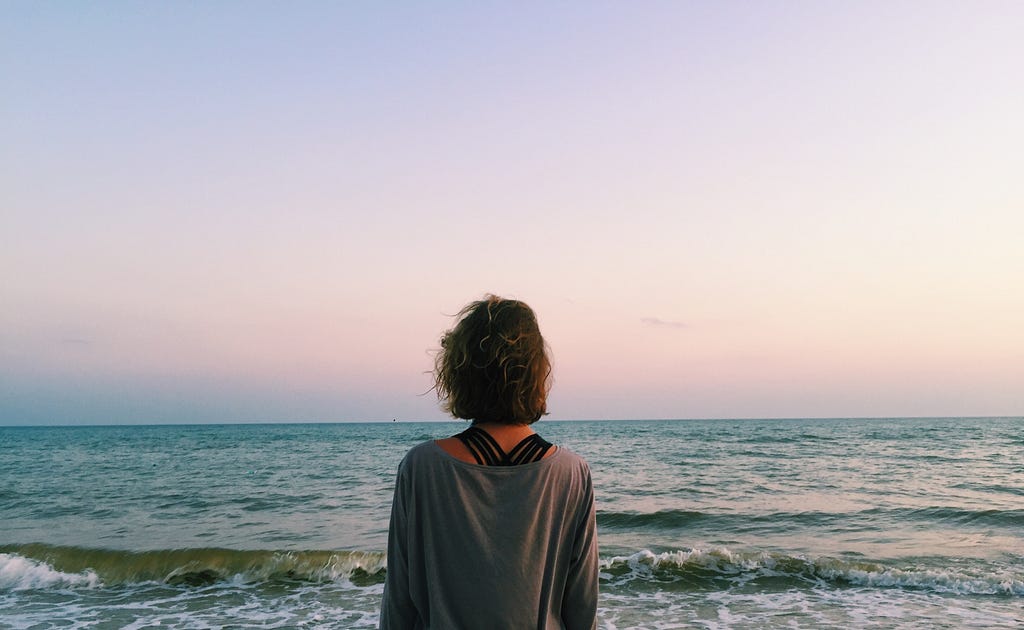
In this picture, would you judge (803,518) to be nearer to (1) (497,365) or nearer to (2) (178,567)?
(2) (178,567)

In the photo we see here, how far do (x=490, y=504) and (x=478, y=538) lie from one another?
0.09 metres

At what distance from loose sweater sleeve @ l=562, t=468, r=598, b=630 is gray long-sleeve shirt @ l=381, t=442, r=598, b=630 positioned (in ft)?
0.23

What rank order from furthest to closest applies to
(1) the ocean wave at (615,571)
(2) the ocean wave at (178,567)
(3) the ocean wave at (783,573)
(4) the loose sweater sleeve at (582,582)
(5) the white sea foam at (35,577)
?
1. (2) the ocean wave at (178,567)
2. (5) the white sea foam at (35,577)
3. (1) the ocean wave at (615,571)
4. (3) the ocean wave at (783,573)
5. (4) the loose sweater sleeve at (582,582)

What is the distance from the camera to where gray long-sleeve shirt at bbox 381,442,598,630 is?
170 centimetres

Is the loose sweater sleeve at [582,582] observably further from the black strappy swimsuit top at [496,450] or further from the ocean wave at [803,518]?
the ocean wave at [803,518]

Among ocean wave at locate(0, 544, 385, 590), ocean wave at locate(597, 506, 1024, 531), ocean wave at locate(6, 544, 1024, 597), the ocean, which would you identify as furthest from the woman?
ocean wave at locate(597, 506, 1024, 531)

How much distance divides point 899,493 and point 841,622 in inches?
386

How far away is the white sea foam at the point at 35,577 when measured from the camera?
28.0ft

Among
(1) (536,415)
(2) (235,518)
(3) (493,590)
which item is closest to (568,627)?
(3) (493,590)

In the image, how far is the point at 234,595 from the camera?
8055mm

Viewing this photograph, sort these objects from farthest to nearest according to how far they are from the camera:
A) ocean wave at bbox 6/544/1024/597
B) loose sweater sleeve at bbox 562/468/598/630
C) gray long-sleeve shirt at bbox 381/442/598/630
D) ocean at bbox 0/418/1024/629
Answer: ocean wave at bbox 6/544/1024/597 → ocean at bbox 0/418/1024/629 → loose sweater sleeve at bbox 562/468/598/630 → gray long-sleeve shirt at bbox 381/442/598/630

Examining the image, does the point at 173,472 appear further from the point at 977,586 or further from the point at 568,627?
the point at 568,627

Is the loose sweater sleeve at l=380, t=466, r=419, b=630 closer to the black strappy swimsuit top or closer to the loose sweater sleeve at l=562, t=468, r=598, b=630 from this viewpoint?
the black strappy swimsuit top

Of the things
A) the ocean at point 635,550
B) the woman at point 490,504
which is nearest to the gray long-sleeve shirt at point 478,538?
the woman at point 490,504
